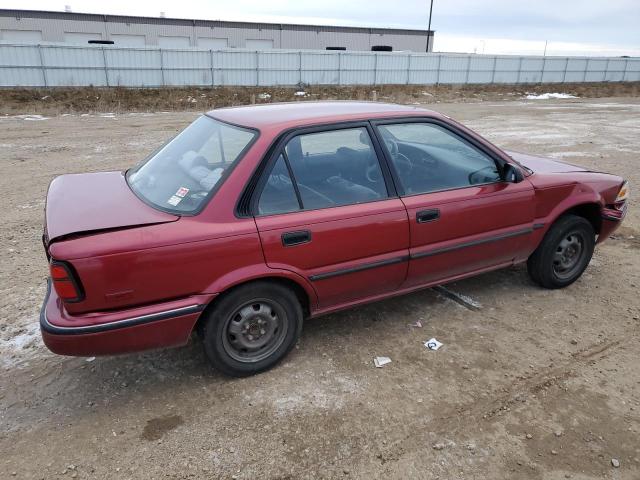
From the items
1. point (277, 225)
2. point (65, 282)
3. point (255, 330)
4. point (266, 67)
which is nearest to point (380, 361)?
point (255, 330)

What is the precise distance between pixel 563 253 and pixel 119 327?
3612 mm

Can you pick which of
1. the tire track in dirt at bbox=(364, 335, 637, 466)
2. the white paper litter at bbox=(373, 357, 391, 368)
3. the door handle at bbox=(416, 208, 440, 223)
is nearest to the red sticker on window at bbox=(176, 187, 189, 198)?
the door handle at bbox=(416, 208, 440, 223)

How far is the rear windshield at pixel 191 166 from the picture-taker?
300cm

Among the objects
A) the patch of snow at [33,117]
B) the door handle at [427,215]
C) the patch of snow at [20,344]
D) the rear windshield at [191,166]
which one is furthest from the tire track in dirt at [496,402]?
the patch of snow at [33,117]

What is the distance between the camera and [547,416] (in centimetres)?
288

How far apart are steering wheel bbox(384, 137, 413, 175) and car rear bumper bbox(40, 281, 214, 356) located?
1.59 meters

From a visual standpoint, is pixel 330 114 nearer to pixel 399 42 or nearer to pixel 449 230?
pixel 449 230

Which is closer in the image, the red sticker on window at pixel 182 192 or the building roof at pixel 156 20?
the red sticker on window at pixel 182 192

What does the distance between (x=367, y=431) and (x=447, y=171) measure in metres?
1.96

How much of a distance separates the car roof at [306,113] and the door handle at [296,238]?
68 centimetres

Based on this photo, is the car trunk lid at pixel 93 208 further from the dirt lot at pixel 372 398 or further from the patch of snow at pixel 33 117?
the patch of snow at pixel 33 117

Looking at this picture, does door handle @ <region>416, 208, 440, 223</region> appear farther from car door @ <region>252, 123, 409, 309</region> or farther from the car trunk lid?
the car trunk lid

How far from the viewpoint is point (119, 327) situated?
266 cm

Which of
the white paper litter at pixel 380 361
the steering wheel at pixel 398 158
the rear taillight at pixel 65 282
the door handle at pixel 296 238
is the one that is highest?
the steering wheel at pixel 398 158
